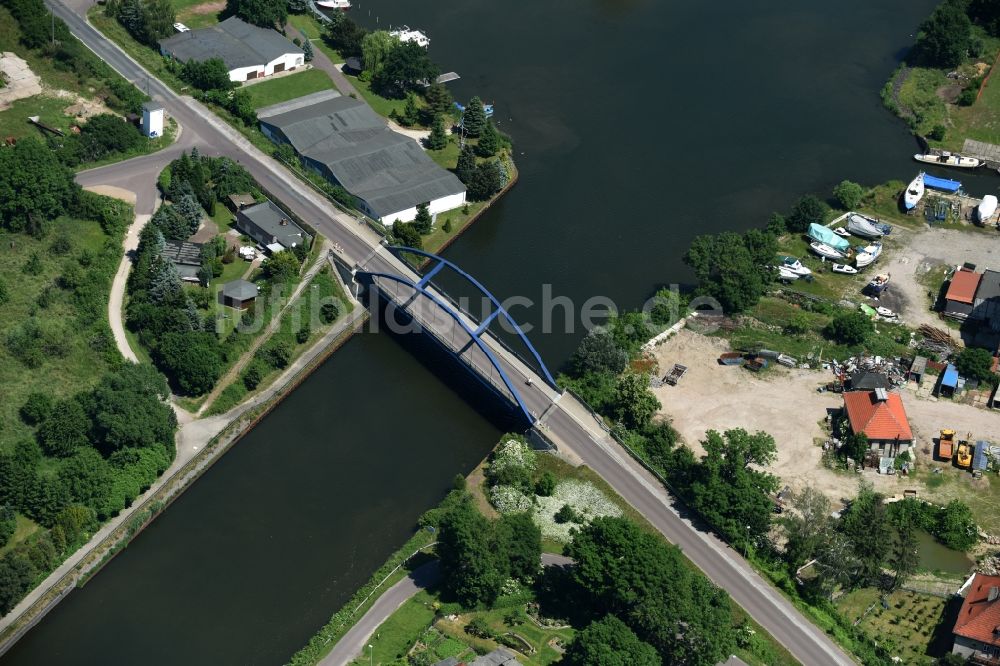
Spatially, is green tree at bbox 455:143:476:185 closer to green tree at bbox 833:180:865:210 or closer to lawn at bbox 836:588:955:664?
green tree at bbox 833:180:865:210

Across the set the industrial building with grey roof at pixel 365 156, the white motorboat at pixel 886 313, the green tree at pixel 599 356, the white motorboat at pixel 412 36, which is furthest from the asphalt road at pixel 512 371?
the white motorboat at pixel 886 313

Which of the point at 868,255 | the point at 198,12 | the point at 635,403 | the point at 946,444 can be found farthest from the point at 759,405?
the point at 198,12

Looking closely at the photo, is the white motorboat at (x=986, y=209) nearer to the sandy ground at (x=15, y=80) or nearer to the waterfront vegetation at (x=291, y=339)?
the waterfront vegetation at (x=291, y=339)

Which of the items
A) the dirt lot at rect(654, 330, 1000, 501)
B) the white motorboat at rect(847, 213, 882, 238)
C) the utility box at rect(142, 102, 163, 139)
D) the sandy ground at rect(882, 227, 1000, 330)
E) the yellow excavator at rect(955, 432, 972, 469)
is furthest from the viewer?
the utility box at rect(142, 102, 163, 139)

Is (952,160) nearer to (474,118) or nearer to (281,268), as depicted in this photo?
(474,118)

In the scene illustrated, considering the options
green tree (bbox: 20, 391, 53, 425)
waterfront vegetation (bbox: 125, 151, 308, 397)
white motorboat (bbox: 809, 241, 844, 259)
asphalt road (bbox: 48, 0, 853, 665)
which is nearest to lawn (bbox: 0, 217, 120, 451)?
green tree (bbox: 20, 391, 53, 425)

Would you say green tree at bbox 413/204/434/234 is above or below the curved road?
above

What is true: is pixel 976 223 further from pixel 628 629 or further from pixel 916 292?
pixel 628 629
